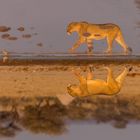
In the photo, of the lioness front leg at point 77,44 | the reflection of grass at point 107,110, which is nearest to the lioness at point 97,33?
the lioness front leg at point 77,44

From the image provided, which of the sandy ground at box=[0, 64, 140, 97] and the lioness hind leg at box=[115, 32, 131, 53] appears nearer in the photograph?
the sandy ground at box=[0, 64, 140, 97]

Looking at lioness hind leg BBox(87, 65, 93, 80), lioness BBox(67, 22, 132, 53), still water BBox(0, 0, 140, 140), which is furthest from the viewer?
lioness BBox(67, 22, 132, 53)

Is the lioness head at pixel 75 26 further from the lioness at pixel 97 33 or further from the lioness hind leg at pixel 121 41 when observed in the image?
the lioness hind leg at pixel 121 41

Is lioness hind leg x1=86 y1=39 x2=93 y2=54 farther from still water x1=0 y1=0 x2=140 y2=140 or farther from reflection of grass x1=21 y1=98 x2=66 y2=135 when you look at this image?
reflection of grass x1=21 y1=98 x2=66 y2=135

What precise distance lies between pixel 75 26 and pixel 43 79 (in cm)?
23

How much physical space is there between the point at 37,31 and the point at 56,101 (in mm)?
322

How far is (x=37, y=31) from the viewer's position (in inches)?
64.4

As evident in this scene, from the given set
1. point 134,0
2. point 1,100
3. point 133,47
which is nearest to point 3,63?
point 1,100

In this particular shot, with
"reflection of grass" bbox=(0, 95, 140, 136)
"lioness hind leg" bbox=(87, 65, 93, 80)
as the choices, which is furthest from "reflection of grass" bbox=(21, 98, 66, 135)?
"lioness hind leg" bbox=(87, 65, 93, 80)

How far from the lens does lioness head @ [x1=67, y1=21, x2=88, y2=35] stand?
1.57 meters

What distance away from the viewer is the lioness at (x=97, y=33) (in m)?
1.56

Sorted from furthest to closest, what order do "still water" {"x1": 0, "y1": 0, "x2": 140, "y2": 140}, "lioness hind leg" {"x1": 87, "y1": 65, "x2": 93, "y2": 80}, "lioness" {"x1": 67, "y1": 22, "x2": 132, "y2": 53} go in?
"lioness" {"x1": 67, "y1": 22, "x2": 132, "y2": 53} → "lioness hind leg" {"x1": 87, "y1": 65, "x2": 93, "y2": 80} → "still water" {"x1": 0, "y1": 0, "x2": 140, "y2": 140}

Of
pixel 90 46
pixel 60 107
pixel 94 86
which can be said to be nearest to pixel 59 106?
pixel 60 107

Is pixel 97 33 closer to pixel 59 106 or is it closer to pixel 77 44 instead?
pixel 77 44
